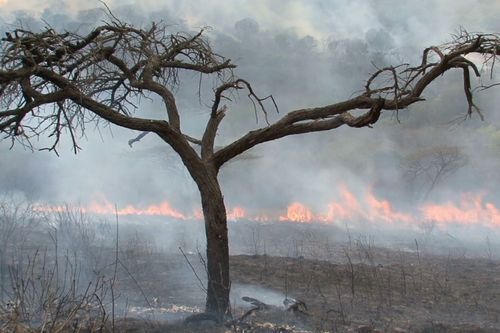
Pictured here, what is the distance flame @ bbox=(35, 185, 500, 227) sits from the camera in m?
27.7

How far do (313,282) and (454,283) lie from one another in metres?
3.01

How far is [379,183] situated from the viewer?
37.8 m

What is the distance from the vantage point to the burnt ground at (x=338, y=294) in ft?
22.1

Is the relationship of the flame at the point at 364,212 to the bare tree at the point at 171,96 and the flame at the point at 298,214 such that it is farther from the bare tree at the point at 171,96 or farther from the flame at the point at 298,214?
the bare tree at the point at 171,96

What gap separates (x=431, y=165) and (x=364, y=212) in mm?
6077

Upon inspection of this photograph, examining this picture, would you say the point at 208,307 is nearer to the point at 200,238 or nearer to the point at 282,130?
the point at 282,130

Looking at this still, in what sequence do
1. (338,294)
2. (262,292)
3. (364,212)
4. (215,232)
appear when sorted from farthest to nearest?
1. (364,212)
2. (262,292)
3. (338,294)
4. (215,232)

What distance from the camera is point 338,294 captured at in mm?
7363

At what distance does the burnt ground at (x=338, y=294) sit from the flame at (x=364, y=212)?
15.2 m

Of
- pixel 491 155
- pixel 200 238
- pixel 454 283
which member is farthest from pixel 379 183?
Answer: pixel 454 283

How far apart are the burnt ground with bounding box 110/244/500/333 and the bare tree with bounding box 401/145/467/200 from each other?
1966 cm

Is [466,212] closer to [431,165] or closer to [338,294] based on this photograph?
[431,165]

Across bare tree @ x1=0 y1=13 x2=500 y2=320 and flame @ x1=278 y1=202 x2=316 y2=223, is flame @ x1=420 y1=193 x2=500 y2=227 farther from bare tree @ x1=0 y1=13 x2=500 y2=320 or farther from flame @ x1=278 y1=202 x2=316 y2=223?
bare tree @ x1=0 y1=13 x2=500 y2=320

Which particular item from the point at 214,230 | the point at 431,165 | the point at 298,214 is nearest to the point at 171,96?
the point at 214,230
